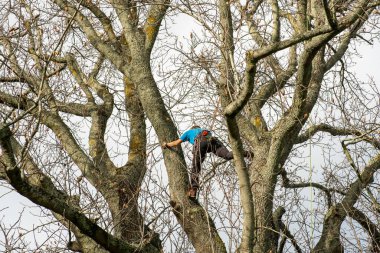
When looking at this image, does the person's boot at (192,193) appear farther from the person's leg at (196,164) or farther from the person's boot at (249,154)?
the person's boot at (249,154)

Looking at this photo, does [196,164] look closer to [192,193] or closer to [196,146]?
[196,146]

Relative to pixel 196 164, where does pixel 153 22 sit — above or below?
above

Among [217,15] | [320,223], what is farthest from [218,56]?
[320,223]

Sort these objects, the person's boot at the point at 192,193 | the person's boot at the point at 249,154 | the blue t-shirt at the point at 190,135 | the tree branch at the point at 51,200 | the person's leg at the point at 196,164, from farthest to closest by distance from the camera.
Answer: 1. the person's boot at the point at 249,154
2. the blue t-shirt at the point at 190,135
3. the person's boot at the point at 192,193
4. the person's leg at the point at 196,164
5. the tree branch at the point at 51,200

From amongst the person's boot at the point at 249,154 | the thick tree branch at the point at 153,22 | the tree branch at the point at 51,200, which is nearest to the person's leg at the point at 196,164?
the person's boot at the point at 249,154

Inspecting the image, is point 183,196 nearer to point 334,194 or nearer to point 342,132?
point 334,194

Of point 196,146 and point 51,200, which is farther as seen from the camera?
point 196,146

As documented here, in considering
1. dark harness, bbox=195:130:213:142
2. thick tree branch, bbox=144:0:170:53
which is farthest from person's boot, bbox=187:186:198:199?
thick tree branch, bbox=144:0:170:53

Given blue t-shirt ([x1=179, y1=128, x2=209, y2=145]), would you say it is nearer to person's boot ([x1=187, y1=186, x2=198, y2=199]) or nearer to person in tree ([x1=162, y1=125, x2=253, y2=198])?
person in tree ([x1=162, y1=125, x2=253, y2=198])

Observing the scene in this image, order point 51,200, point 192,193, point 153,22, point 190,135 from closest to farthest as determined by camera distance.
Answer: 1. point 51,200
2. point 192,193
3. point 190,135
4. point 153,22

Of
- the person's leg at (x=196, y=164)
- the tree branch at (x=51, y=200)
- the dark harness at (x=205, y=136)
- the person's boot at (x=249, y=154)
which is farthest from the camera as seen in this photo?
the person's boot at (x=249, y=154)

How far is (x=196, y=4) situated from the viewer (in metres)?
6.05

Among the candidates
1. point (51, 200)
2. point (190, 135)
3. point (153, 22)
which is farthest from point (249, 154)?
point (51, 200)

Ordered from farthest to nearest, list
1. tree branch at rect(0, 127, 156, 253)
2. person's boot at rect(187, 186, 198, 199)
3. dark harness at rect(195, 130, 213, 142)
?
person's boot at rect(187, 186, 198, 199), dark harness at rect(195, 130, 213, 142), tree branch at rect(0, 127, 156, 253)
